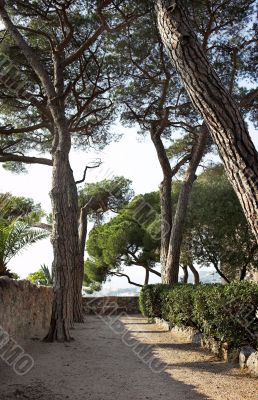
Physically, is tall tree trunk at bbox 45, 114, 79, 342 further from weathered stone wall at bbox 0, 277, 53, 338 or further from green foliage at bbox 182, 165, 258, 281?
green foliage at bbox 182, 165, 258, 281

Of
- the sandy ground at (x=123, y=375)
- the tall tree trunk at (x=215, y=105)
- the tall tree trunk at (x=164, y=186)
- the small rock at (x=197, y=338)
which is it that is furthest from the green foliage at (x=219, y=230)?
the tall tree trunk at (x=215, y=105)

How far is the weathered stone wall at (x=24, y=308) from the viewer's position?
5925mm

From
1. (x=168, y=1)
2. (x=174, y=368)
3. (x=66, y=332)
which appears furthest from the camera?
(x=66, y=332)

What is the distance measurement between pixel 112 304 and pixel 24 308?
13.6m

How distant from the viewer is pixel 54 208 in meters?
8.24

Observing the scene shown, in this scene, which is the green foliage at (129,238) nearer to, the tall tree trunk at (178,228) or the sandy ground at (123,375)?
the tall tree trunk at (178,228)

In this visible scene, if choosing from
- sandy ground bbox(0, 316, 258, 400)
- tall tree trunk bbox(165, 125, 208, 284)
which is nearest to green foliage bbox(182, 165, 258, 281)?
tall tree trunk bbox(165, 125, 208, 284)

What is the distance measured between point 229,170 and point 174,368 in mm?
3750

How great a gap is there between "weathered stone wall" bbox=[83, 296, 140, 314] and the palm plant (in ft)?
36.6

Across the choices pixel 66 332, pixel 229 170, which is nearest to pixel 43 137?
pixel 66 332

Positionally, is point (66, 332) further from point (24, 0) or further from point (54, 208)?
point (24, 0)

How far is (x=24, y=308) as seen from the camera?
7223mm

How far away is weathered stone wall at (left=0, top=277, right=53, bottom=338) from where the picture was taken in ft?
19.4

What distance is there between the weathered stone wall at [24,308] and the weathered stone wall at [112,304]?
417 inches
